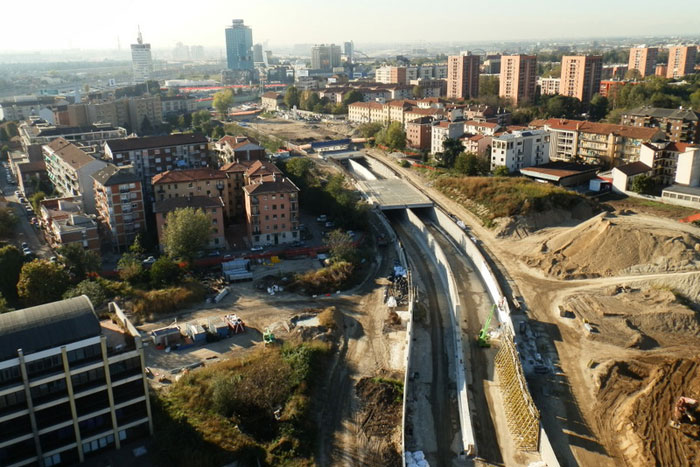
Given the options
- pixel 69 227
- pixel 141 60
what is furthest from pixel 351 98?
pixel 141 60

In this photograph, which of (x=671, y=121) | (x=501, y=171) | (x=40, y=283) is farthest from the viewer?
(x=671, y=121)

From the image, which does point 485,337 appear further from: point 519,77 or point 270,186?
point 519,77

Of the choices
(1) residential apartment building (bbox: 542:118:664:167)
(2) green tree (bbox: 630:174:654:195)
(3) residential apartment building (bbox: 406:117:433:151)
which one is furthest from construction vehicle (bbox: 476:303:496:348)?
(3) residential apartment building (bbox: 406:117:433:151)

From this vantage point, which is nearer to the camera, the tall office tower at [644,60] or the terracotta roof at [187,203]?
the terracotta roof at [187,203]

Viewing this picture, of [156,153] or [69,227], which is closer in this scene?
[69,227]

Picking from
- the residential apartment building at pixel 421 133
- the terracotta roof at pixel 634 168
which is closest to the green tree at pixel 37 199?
→ the residential apartment building at pixel 421 133

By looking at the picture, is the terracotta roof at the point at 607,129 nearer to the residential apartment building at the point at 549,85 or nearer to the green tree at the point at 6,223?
the residential apartment building at the point at 549,85
